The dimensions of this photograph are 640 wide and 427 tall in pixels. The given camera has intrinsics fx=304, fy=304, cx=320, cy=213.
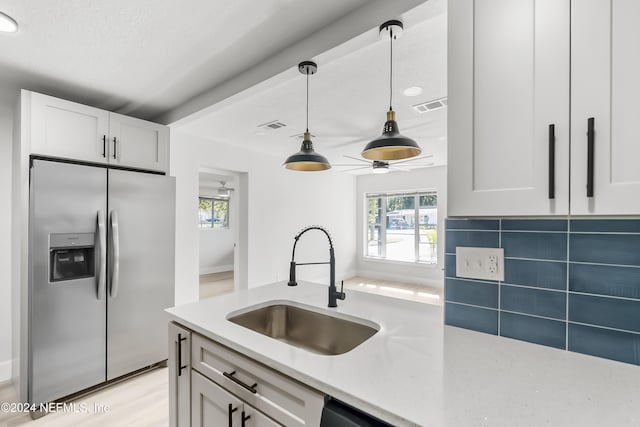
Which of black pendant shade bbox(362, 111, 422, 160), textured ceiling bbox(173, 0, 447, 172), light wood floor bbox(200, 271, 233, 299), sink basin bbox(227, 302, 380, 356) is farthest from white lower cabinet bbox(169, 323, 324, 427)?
light wood floor bbox(200, 271, 233, 299)

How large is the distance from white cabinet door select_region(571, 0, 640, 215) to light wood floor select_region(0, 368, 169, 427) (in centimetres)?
267

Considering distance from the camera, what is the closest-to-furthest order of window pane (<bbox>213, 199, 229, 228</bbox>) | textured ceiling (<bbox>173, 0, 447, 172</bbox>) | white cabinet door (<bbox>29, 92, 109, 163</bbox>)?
textured ceiling (<bbox>173, 0, 447, 172</bbox>) < white cabinet door (<bbox>29, 92, 109, 163</bbox>) < window pane (<bbox>213, 199, 229, 228</bbox>)

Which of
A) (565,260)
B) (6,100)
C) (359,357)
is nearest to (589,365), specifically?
(565,260)

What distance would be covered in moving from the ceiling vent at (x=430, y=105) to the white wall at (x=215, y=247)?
5.10m

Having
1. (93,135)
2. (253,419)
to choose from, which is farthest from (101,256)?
(253,419)

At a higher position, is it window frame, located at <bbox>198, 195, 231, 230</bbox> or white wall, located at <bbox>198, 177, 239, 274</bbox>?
window frame, located at <bbox>198, 195, 231, 230</bbox>

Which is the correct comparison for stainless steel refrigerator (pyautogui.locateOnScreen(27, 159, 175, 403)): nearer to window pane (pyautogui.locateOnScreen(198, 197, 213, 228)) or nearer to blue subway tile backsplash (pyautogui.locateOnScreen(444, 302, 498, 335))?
blue subway tile backsplash (pyautogui.locateOnScreen(444, 302, 498, 335))

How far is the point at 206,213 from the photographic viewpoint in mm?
7754

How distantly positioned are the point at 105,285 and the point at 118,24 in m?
1.87

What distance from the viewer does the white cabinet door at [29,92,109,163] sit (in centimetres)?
219

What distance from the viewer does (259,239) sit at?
15.6 feet

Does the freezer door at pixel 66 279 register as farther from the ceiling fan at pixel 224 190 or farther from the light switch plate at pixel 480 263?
the ceiling fan at pixel 224 190

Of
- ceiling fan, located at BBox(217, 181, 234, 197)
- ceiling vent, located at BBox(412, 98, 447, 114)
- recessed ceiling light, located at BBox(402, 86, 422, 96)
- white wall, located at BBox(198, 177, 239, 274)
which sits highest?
recessed ceiling light, located at BBox(402, 86, 422, 96)

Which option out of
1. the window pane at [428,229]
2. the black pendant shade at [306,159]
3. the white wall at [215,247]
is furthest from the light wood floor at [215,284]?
the window pane at [428,229]
